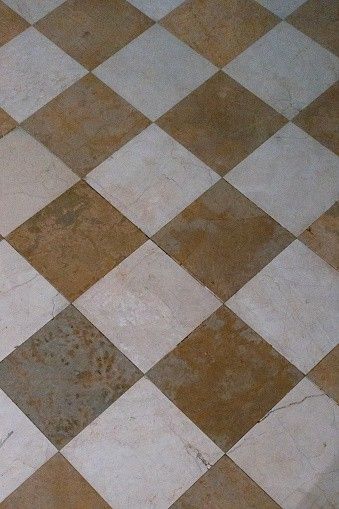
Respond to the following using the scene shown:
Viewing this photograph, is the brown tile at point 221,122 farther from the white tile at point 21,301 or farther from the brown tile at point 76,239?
the white tile at point 21,301

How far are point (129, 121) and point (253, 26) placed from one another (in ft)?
2.14

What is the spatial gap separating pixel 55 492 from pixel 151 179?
1.03 metres

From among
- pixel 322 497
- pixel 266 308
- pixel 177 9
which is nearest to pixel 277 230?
pixel 266 308

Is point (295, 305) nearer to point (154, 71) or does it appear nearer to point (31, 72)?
point (154, 71)

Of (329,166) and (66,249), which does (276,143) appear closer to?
(329,166)

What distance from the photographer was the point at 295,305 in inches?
79.4

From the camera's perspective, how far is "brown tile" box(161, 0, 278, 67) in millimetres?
2488

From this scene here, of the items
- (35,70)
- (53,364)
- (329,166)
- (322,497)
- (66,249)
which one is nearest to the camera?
(322,497)

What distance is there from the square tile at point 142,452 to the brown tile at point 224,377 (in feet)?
0.15

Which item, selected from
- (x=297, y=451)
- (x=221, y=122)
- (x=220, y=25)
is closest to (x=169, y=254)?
(x=221, y=122)

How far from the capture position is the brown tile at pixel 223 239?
206 centimetres

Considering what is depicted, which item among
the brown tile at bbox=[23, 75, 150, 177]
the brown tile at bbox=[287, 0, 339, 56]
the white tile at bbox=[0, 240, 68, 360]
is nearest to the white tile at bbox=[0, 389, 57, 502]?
the white tile at bbox=[0, 240, 68, 360]

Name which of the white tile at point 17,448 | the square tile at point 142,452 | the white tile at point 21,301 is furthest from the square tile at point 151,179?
the white tile at point 17,448

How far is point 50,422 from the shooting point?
1855 mm
